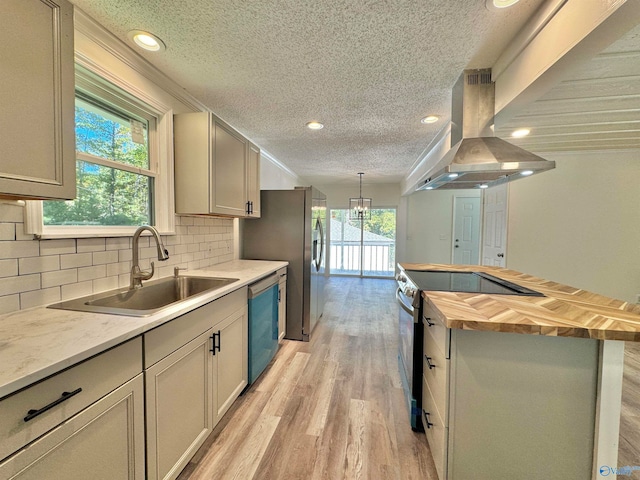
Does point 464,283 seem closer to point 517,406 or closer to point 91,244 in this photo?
point 517,406

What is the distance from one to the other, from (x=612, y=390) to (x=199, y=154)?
2.66 meters

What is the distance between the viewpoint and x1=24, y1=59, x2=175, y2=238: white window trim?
139 centimetres

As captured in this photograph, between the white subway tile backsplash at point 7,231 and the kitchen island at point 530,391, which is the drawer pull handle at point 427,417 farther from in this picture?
the white subway tile backsplash at point 7,231

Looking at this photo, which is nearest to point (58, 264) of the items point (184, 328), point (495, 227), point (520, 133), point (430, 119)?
point (184, 328)

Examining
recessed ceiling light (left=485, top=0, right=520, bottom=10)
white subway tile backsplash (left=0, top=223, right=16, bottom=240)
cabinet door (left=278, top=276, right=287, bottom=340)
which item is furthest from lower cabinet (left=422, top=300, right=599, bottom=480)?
white subway tile backsplash (left=0, top=223, right=16, bottom=240)

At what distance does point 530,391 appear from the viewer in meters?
1.11

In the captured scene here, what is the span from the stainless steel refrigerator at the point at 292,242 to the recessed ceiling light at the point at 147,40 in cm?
170

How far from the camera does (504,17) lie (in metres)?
1.34

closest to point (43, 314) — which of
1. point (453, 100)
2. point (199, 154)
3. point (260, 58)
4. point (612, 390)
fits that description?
point (199, 154)

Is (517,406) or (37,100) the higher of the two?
(37,100)

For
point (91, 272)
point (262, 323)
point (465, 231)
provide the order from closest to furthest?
point (91, 272), point (262, 323), point (465, 231)

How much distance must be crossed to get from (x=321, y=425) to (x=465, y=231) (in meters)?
5.61

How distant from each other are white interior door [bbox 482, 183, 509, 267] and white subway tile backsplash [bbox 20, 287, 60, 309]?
14.7ft

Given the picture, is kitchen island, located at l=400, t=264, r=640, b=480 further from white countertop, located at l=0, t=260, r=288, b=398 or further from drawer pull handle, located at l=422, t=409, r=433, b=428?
white countertop, located at l=0, t=260, r=288, b=398
